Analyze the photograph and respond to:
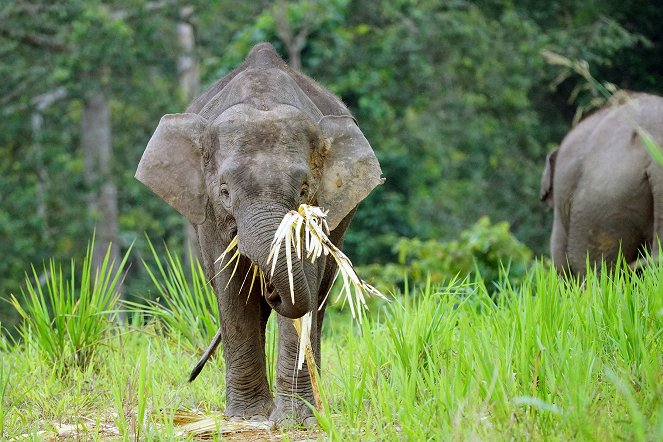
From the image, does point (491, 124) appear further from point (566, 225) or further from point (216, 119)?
point (216, 119)

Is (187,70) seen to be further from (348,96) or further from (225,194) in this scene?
(225,194)

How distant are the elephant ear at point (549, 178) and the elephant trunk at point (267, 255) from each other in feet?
14.1

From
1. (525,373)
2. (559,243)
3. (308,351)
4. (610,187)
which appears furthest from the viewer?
(559,243)

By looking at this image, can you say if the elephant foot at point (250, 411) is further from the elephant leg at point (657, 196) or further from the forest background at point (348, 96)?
the forest background at point (348, 96)

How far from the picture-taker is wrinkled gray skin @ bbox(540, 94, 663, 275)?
25.2 ft

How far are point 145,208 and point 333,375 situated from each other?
22094 mm

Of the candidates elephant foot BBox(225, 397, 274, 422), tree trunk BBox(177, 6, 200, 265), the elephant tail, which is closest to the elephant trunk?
elephant foot BBox(225, 397, 274, 422)

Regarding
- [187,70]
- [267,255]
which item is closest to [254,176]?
[267,255]

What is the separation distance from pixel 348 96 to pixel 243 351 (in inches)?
672

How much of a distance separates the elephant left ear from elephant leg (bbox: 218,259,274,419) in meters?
0.51

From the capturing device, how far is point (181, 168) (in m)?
5.81

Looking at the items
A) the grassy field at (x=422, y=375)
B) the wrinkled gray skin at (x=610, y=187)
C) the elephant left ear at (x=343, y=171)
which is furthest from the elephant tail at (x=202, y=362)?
the wrinkled gray skin at (x=610, y=187)

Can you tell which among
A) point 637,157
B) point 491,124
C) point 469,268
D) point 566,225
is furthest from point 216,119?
point 491,124

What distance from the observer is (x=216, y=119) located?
5.59 m
